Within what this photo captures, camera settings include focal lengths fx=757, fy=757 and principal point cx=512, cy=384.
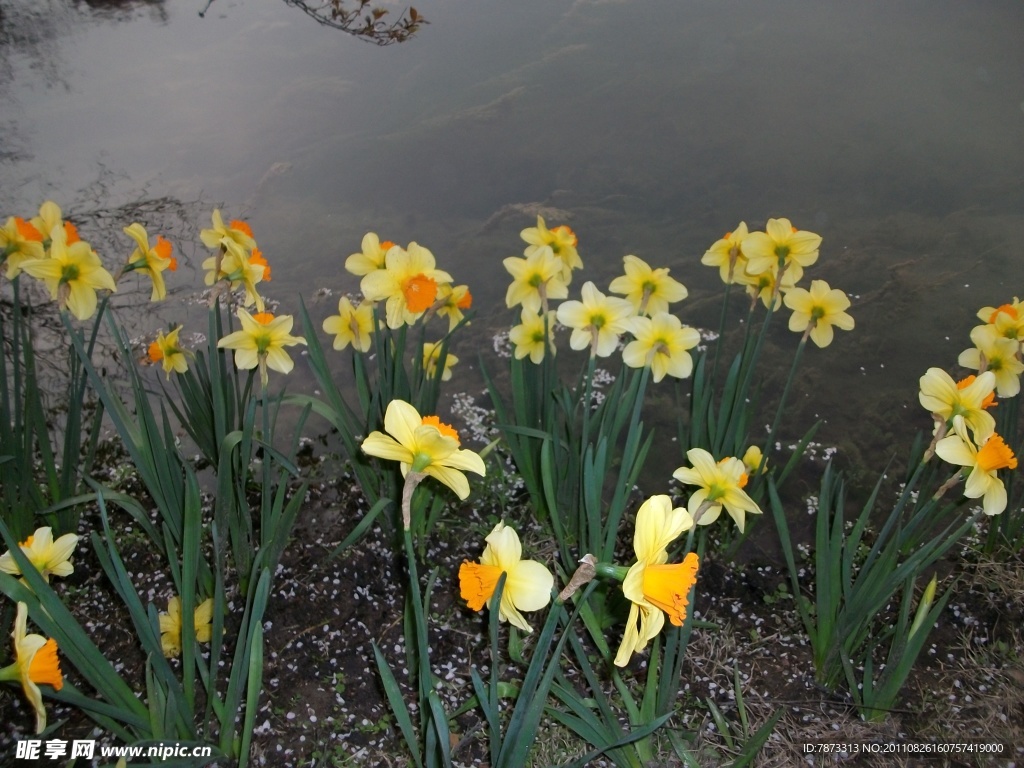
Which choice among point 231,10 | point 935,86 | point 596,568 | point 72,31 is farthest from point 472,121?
point 596,568

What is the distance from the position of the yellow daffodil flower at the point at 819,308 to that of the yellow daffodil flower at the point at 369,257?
843 millimetres

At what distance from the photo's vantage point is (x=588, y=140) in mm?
3346

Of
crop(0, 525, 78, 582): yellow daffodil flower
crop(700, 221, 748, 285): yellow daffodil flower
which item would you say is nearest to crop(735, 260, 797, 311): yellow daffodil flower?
crop(700, 221, 748, 285): yellow daffodil flower

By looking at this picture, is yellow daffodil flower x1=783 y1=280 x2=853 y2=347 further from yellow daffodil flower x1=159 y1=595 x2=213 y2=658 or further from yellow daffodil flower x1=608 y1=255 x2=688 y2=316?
yellow daffodil flower x1=159 y1=595 x2=213 y2=658

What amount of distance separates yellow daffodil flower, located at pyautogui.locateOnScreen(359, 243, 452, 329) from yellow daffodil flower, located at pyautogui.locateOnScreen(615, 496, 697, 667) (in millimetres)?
780

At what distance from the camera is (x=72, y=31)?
13.6 feet

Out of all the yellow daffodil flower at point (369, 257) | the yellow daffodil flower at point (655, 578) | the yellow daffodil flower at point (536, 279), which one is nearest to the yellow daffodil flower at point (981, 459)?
the yellow daffodil flower at point (655, 578)

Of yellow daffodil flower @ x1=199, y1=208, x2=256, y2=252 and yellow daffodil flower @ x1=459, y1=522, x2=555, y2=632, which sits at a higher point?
yellow daffodil flower @ x1=199, y1=208, x2=256, y2=252

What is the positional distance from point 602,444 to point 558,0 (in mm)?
3711

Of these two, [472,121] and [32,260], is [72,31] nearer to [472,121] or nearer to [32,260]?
A: [472,121]

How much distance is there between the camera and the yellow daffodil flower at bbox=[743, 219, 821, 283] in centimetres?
148

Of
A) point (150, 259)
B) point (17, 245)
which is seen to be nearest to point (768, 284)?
point (150, 259)

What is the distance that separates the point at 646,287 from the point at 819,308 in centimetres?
36

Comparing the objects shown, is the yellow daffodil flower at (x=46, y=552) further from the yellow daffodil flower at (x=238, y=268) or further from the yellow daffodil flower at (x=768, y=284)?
the yellow daffodil flower at (x=768, y=284)
